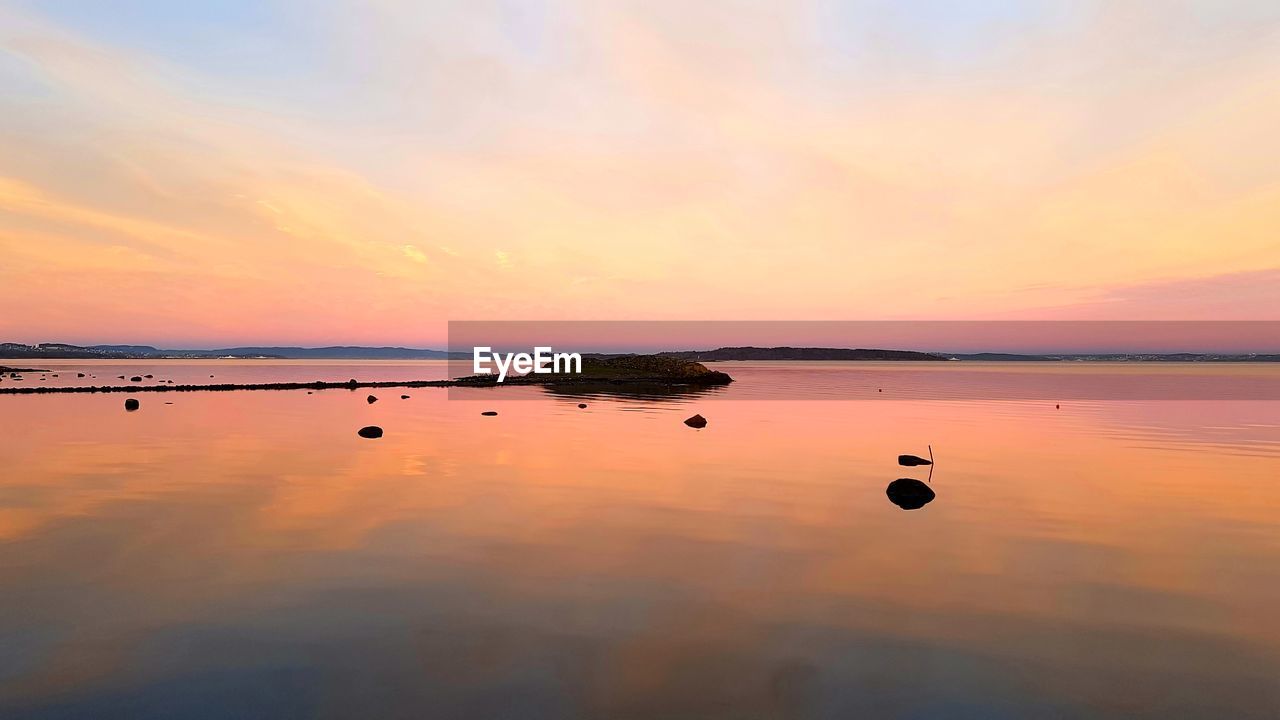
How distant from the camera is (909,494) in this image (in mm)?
22250

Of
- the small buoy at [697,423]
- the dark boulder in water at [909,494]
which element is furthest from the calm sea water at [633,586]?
the small buoy at [697,423]

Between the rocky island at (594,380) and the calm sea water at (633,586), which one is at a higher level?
the rocky island at (594,380)

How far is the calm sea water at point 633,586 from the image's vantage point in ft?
30.8

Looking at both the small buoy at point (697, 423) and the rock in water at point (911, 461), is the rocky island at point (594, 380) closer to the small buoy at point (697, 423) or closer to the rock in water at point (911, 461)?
the small buoy at point (697, 423)

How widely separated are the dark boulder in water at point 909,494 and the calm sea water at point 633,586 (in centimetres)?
47

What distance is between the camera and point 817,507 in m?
21.4

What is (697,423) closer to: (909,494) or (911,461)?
(911,461)

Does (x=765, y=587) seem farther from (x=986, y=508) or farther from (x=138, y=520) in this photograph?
(x=138, y=520)

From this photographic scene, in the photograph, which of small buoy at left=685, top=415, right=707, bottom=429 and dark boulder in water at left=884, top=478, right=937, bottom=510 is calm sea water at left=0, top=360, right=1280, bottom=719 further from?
small buoy at left=685, top=415, right=707, bottom=429

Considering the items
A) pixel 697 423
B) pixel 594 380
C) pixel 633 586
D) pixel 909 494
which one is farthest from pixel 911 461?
pixel 594 380

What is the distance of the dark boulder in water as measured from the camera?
21.9 m

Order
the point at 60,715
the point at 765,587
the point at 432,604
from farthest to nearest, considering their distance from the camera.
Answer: the point at 765,587, the point at 432,604, the point at 60,715

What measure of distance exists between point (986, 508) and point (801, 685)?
49.3 ft

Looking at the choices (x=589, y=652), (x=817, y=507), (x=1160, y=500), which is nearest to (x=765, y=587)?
(x=589, y=652)
